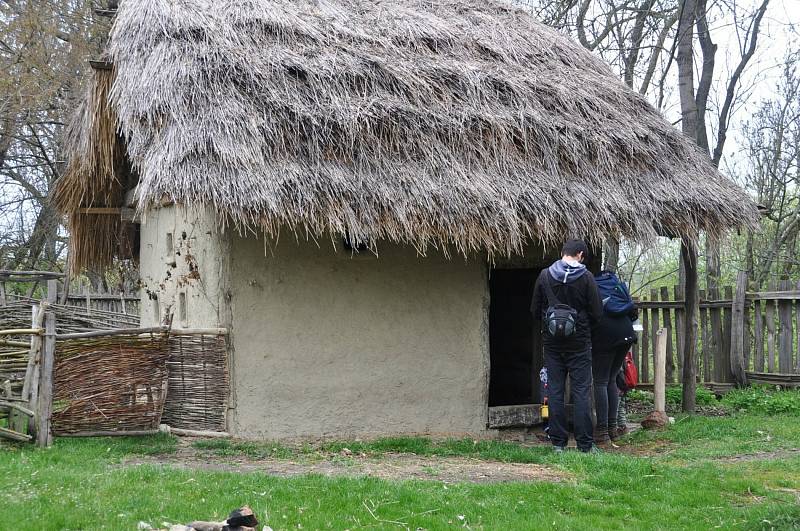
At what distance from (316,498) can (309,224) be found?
2.58 m

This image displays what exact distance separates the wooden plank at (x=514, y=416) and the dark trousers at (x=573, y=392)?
1160mm

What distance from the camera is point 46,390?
6.87 metres

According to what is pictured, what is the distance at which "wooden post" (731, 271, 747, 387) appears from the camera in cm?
1112

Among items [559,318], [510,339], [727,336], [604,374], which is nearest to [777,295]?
[727,336]

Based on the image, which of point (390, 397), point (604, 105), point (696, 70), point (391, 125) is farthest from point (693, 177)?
point (696, 70)

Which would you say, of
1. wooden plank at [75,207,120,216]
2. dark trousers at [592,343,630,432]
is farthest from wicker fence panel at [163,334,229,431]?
wooden plank at [75,207,120,216]

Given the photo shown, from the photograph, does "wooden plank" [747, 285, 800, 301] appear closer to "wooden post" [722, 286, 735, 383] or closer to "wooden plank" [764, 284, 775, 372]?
"wooden plank" [764, 284, 775, 372]

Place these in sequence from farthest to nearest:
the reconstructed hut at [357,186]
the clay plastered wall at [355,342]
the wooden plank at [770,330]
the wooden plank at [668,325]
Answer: the wooden plank at [668,325] < the wooden plank at [770,330] < the clay plastered wall at [355,342] < the reconstructed hut at [357,186]

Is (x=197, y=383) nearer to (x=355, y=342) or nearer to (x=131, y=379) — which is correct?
(x=131, y=379)

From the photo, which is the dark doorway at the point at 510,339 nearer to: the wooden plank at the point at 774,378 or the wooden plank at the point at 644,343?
the wooden plank at the point at 644,343

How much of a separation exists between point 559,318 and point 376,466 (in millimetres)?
1854

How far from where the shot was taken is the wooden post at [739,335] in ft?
36.5

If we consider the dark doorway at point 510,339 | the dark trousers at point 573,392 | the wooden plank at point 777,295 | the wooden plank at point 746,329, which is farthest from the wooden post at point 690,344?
the dark trousers at point 573,392

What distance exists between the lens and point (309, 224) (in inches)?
283
